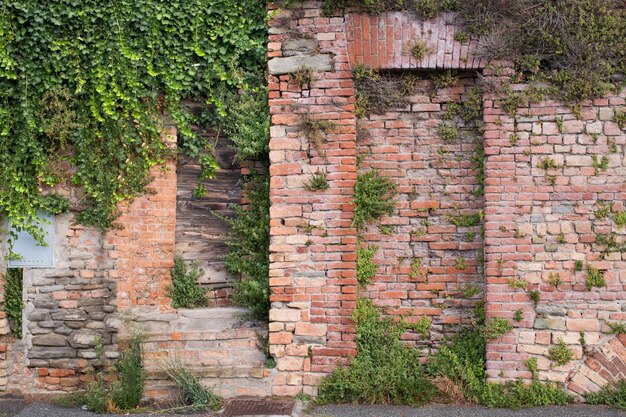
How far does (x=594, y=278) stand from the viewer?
6281mm

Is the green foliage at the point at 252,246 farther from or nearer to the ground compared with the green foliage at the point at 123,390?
farther from the ground

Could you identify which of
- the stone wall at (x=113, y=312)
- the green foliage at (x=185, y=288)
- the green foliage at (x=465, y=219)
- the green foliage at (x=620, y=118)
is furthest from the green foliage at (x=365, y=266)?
the green foliage at (x=620, y=118)

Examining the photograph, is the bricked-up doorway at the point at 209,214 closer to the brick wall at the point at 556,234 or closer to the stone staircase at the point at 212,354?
the stone staircase at the point at 212,354

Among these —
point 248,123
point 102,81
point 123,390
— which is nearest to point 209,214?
point 248,123

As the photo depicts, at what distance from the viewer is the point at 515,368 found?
6301 mm

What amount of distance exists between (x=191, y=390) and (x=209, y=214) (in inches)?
73.5

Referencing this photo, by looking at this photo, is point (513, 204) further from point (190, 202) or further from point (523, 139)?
point (190, 202)

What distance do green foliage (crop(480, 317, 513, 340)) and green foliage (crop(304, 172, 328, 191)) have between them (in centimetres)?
202

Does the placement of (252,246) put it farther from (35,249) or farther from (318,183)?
(35,249)

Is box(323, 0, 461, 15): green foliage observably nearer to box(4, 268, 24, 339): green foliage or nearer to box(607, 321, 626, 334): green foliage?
box(607, 321, 626, 334): green foliage

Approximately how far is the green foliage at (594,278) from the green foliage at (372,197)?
1.94 m

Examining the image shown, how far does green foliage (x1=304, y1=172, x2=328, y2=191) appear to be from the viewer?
258 inches

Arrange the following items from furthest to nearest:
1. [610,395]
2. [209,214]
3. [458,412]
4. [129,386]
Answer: [209,214] → [129,386] → [610,395] → [458,412]

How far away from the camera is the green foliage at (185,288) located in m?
6.99
